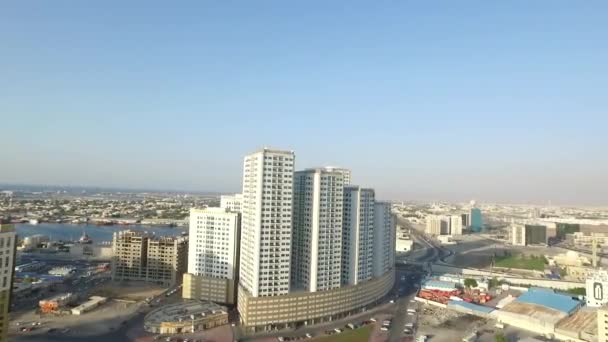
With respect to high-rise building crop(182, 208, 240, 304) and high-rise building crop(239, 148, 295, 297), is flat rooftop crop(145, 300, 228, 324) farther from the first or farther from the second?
high-rise building crop(239, 148, 295, 297)

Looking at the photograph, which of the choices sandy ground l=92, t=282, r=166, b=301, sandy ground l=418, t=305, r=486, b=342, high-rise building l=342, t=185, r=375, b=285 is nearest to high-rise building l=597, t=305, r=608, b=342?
sandy ground l=418, t=305, r=486, b=342

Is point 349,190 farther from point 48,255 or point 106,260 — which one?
point 48,255

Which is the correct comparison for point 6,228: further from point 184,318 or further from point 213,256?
point 213,256

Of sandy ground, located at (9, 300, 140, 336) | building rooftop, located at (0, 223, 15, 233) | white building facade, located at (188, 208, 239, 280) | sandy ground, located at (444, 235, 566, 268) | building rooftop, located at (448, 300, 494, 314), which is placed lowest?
sandy ground, located at (444, 235, 566, 268)

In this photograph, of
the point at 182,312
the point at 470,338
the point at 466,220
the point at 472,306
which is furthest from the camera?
the point at 466,220

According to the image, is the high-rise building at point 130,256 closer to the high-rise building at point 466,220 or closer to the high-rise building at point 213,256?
the high-rise building at point 213,256

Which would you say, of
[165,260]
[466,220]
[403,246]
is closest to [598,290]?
[403,246]
